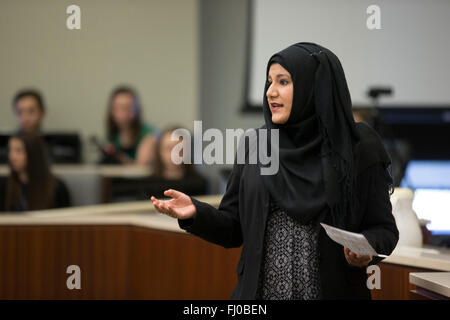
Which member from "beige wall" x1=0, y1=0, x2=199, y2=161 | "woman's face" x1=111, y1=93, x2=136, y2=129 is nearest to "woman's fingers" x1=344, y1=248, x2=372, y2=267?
"woman's face" x1=111, y1=93, x2=136, y2=129

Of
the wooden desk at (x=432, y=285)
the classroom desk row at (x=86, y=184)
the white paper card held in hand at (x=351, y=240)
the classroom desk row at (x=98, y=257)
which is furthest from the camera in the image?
the classroom desk row at (x=86, y=184)

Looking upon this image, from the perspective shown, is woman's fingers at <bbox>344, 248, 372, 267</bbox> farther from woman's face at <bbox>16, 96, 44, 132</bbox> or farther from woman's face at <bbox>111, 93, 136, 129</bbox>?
woman's face at <bbox>16, 96, 44, 132</bbox>

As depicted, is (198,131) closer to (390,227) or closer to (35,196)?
(35,196)

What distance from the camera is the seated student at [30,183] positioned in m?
3.96

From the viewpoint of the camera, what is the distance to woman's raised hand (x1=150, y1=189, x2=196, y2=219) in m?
1.63

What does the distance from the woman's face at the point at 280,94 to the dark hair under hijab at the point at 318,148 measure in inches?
0.5

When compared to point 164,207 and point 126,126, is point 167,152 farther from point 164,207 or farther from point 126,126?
point 164,207

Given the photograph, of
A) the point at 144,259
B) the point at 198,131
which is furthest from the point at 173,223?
the point at 198,131

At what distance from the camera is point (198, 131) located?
17.7 ft

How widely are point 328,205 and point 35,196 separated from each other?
2.71 m

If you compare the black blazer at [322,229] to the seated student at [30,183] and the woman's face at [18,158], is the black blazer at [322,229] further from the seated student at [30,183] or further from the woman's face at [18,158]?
the woman's face at [18,158]

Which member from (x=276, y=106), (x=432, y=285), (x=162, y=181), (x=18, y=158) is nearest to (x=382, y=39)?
(x=162, y=181)

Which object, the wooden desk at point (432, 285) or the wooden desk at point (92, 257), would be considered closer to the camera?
the wooden desk at point (432, 285)

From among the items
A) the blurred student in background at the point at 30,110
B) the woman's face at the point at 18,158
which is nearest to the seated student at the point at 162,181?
the woman's face at the point at 18,158
